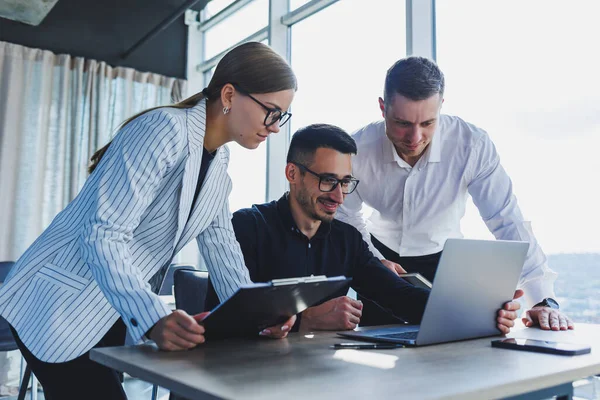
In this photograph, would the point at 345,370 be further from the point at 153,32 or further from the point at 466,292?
the point at 153,32

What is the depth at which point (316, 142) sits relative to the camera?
6.21 ft

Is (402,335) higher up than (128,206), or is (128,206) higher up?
(128,206)

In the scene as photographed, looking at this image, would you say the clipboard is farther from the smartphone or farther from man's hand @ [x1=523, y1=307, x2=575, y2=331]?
man's hand @ [x1=523, y1=307, x2=575, y2=331]

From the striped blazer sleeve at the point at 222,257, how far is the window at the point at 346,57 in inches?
75.9

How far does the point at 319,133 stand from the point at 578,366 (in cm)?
112

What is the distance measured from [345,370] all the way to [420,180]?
1.29m

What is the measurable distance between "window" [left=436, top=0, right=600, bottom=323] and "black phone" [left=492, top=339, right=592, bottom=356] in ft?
3.99

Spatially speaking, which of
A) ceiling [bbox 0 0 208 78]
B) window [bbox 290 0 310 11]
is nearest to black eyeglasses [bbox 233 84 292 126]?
window [bbox 290 0 310 11]

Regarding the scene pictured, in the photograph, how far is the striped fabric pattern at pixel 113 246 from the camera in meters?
1.11

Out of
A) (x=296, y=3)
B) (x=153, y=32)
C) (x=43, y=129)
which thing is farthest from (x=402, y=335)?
(x=153, y=32)

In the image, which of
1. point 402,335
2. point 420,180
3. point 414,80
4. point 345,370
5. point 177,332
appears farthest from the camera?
point 420,180

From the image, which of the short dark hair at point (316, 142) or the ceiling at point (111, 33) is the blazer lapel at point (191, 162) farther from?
the ceiling at point (111, 33)

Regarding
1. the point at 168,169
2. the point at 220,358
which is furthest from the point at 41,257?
the point at 220,358

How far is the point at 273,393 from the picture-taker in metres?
0.76
